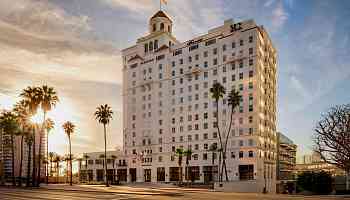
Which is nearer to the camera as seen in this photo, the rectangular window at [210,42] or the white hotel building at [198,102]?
the white hotel building at [198,102]

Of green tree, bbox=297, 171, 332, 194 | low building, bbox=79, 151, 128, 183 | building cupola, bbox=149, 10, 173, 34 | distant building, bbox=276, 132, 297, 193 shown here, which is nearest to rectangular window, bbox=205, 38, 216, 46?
building cupola, bbox=149, 10, 173, 34

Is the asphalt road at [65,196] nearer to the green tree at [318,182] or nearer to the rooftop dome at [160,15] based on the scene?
the green tree at [318,182]

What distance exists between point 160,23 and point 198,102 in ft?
115

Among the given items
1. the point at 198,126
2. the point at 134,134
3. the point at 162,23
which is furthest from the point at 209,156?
the point at 162,23

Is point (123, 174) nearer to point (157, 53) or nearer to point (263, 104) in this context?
point (157, 53)

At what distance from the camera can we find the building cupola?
4850 inches

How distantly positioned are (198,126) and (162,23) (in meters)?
41.4

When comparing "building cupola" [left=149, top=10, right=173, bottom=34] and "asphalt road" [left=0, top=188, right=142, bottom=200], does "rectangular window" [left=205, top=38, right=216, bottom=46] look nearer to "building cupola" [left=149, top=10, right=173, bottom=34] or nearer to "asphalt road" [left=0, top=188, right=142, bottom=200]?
"building cupola" [left=149, top=10, right=173, bottom=34]

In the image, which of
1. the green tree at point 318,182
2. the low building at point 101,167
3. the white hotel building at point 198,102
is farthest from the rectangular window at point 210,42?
the green tree at point 318,182

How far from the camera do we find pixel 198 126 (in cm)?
10431

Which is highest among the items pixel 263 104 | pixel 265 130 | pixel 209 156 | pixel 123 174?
pixel 263 104

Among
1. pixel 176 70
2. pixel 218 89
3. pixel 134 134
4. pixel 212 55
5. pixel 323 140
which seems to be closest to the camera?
pixel 323 140

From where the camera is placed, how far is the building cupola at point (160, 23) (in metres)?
123

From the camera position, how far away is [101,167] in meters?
134
